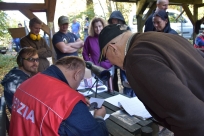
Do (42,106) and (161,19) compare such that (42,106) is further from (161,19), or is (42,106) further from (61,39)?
(61,39)

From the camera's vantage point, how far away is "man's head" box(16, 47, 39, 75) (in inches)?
83.1

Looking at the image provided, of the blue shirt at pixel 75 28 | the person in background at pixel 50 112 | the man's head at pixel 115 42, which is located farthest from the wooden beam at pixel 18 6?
the blue shirt at pixel 75 28

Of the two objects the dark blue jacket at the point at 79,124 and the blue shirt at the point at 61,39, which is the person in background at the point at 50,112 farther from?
the blue shirt at the point at 61,39

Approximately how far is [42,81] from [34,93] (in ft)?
0.33

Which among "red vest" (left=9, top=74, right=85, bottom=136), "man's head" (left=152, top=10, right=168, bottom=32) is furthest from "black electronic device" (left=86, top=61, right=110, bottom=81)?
"man's head" (left=152, top=10, right=168, bottom=32)

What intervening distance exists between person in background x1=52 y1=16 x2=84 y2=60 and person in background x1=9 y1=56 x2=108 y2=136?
1.98m

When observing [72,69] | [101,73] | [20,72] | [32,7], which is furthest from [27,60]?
[32,7]

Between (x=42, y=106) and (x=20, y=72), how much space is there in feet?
3.61

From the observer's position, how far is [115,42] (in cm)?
105

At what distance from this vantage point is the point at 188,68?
2.87 ft

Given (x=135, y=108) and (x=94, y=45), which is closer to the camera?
(x=135, y=108)

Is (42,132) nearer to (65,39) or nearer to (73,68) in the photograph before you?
(73,68)

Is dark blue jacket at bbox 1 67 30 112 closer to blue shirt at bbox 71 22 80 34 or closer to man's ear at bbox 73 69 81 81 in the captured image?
man's ear at bbox 73 69 81 81

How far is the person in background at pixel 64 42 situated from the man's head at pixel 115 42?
216 centimetres
